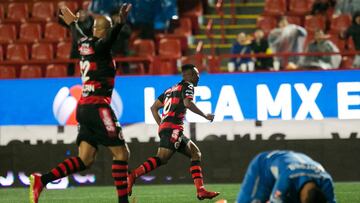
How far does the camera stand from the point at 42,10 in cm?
2202

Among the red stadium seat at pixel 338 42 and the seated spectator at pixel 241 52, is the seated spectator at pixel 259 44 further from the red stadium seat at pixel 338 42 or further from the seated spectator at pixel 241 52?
the red stadium seat at pixel 338 42

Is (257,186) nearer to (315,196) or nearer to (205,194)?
(315,196)

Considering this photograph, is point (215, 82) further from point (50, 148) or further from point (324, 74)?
point (50, 148)

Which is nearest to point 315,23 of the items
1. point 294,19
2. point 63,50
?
point 294,19

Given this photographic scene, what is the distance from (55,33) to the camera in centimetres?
2117

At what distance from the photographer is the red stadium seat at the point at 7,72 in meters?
19.6

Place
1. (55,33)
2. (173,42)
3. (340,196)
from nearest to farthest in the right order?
(340,196)
(173,42)
(55,33)

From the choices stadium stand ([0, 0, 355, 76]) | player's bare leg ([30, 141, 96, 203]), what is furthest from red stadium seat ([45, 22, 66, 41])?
player's bare leg ([30, 141, 96, 203])

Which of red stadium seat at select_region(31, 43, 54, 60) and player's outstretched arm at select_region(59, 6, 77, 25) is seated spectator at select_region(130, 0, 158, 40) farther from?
player's outstretched arm at select_region(59, 6, 77, 25)

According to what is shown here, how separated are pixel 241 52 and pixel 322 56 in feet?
5.14

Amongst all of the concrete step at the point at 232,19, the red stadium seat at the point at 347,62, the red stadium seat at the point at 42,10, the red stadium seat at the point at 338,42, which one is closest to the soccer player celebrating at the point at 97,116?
the red stadium seat at the point at 347,62

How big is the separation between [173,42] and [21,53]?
317 centimetres

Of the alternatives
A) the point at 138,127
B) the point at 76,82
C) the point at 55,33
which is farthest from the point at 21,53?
the point at 138,127

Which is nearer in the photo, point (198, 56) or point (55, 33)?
point (198, 56)
